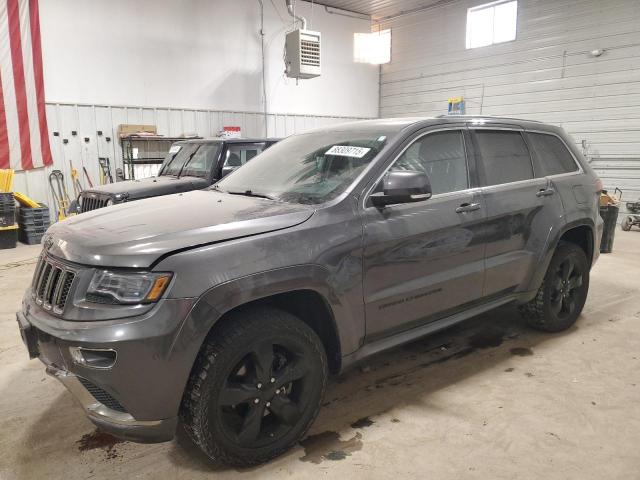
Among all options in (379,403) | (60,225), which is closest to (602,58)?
(379,403)

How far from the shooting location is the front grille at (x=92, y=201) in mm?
5602

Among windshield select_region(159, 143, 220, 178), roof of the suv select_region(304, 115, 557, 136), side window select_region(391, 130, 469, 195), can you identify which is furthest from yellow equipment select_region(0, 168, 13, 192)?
side window select_region(391, 130, 469, 195)

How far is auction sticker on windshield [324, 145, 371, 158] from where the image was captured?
2.51 m

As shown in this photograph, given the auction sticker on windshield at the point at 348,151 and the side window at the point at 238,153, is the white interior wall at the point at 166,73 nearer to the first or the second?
the side window at the point at 238,153

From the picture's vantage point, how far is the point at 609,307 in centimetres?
419

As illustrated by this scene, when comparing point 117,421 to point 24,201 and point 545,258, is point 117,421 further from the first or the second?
point 24,201

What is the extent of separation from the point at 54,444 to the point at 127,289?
1.19m

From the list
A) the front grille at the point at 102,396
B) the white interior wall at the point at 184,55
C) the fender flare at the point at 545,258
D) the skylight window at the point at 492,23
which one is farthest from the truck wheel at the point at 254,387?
the skylight window at the point at 492,23

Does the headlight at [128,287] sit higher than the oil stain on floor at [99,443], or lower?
higher

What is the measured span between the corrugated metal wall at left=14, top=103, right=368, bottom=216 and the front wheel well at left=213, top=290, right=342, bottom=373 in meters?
8.24

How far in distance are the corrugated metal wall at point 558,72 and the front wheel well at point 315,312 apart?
9.25 meters

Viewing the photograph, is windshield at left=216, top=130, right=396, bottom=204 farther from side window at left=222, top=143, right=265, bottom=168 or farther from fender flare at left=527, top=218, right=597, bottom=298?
side window at left=222, top=143, right=265, bottom=168

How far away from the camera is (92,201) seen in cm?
589

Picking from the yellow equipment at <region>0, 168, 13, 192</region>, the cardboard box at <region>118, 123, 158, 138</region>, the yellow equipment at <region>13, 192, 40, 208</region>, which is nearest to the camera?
the yellow equipment at <region>0, 168, 13, 192</region>
